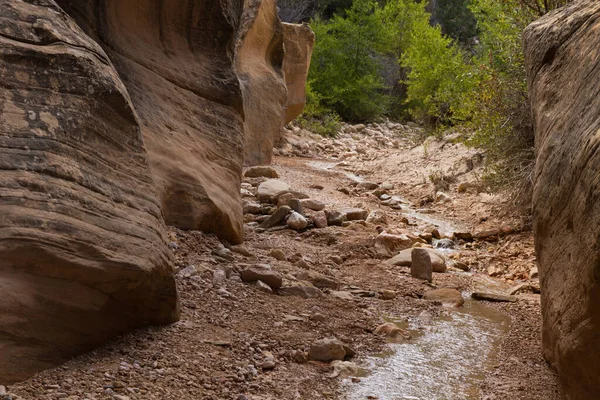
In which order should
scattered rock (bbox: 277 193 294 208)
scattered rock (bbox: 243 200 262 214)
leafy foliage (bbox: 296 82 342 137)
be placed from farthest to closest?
1. leafy foliage (bbox: 296 82 342 137)
2. scattered rock (bbox: 277 193 294 208)
3. scattered rock (bbox: 243 200 262 214)

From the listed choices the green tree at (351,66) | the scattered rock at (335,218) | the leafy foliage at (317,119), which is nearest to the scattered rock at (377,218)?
the scattered rock at (335,218)

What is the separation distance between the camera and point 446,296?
17.6ft

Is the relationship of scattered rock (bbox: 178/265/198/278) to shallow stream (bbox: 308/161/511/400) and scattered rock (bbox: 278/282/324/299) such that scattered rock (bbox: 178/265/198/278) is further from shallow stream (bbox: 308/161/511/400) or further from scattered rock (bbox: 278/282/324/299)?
shallow stream (bbox: 308/161/511/400)

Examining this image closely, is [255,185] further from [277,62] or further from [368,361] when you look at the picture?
[368,361]

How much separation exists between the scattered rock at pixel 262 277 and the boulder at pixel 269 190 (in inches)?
128

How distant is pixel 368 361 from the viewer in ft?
13.0

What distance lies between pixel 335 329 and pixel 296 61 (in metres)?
10.7

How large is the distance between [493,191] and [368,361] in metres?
4.42

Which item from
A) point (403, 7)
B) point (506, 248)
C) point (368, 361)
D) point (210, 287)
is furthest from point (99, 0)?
point (403, 7)

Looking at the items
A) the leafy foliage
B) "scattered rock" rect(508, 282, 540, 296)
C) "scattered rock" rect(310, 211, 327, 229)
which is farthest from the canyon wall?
the leafy foliage

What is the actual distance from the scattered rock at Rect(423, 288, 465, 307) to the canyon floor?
0.24 feet

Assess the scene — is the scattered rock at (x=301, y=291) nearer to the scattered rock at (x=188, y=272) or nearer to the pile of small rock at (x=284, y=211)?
the scattered rock at (x=188, y=272)

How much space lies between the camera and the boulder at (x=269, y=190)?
7961 millimetres

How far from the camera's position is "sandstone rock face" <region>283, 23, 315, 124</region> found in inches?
559
